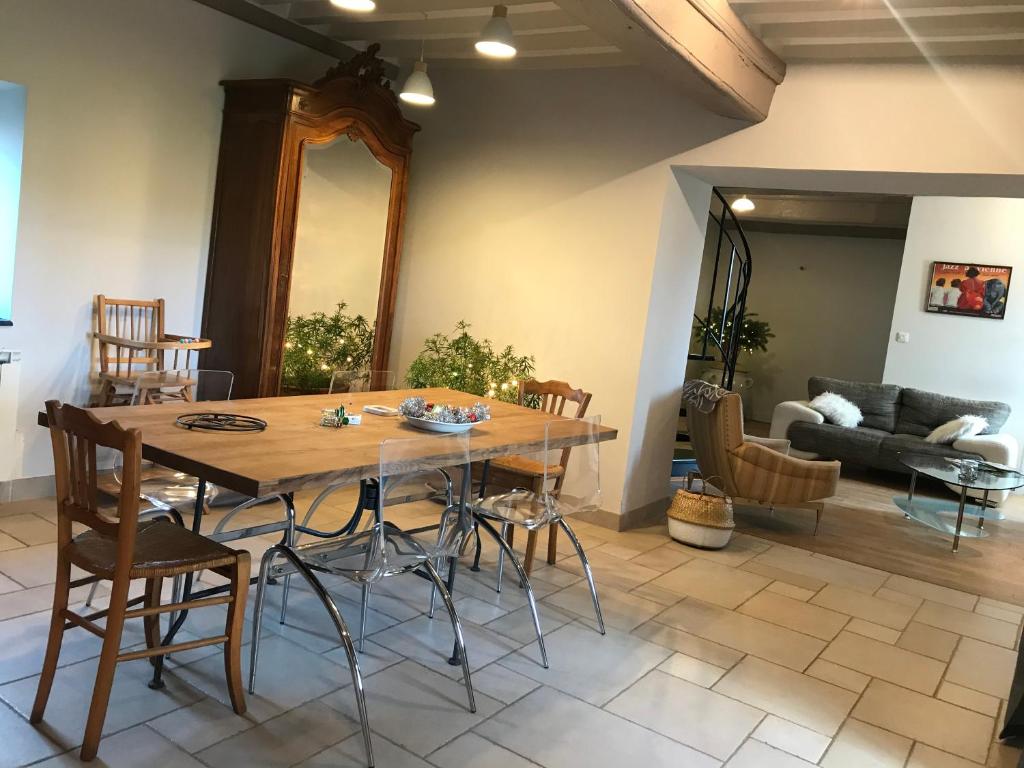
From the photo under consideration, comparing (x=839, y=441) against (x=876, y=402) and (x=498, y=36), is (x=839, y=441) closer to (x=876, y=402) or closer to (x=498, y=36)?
(x=876, y=402)

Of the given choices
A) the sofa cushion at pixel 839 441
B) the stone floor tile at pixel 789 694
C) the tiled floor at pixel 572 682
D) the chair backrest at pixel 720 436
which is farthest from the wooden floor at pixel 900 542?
the stone floor tile at pixel 789 694

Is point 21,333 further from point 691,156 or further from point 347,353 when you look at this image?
point 691,156

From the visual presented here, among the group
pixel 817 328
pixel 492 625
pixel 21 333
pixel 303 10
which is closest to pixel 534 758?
pixel 492 625

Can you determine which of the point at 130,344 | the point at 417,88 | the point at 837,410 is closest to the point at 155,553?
the point at 130,344

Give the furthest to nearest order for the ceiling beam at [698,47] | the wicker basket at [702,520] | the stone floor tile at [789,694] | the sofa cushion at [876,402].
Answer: the sofa cushion at [876,402], the wicker basket at [702,520], the ceiling beam at [698,47], the stone floor tile at [789,694]

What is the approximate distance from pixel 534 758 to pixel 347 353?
3.28m

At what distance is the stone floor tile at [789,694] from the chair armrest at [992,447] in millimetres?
4339

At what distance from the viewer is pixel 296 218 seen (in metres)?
4.74

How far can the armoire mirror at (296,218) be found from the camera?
4.64 metres

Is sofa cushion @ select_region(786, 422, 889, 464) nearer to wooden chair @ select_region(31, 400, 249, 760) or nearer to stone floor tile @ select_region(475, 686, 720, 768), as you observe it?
stone floor tile @ select_region(475, 686, 720, 768)

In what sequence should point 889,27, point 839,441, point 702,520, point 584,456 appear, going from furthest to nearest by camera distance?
point 839,441 → point 702,520 → point 889,27 → point 584,456

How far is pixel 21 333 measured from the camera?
4086 mm

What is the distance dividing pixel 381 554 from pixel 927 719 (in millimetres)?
1962

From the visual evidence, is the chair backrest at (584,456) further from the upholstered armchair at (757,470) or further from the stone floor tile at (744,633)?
the upholstered armchair at (757,470)
